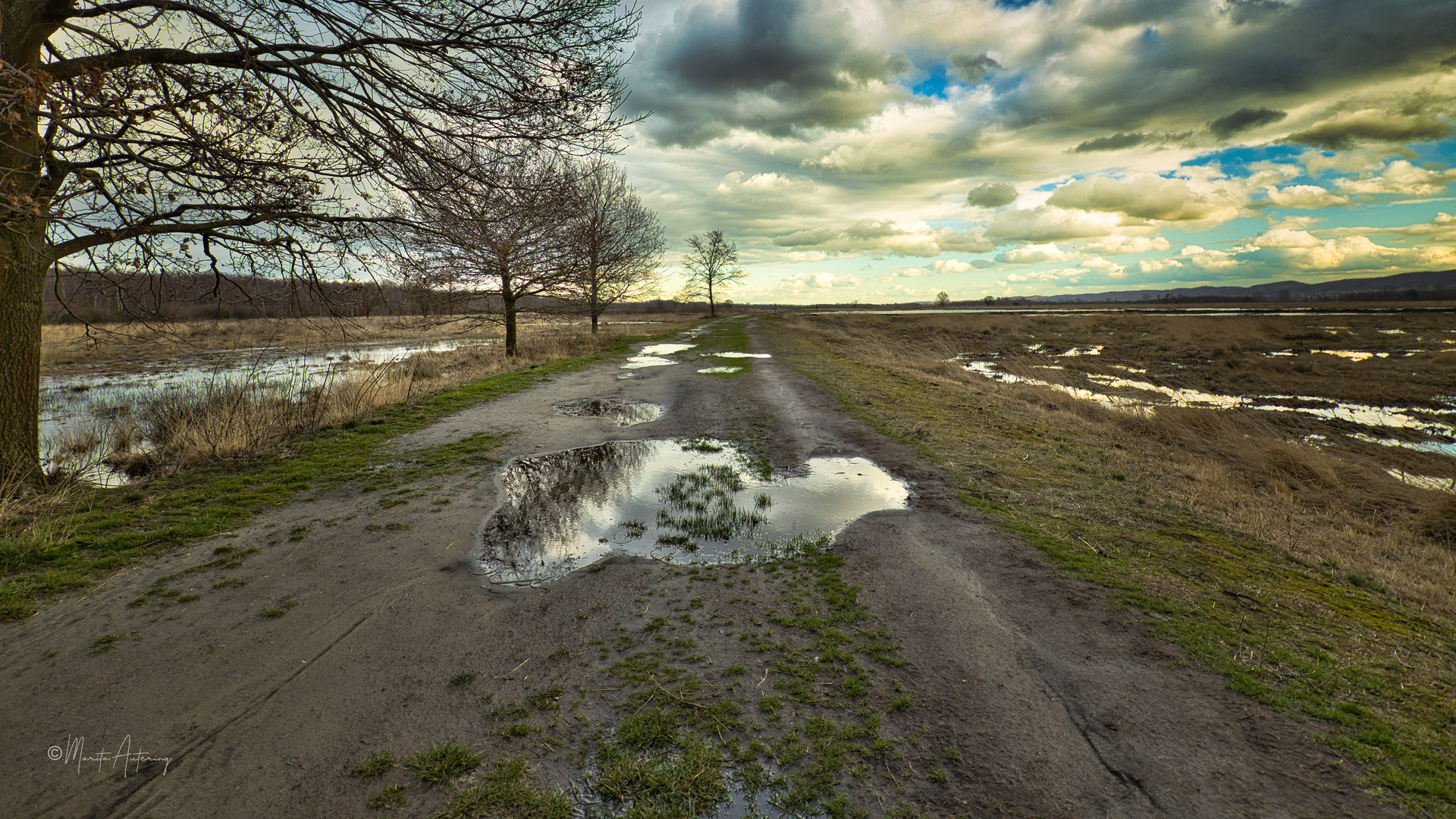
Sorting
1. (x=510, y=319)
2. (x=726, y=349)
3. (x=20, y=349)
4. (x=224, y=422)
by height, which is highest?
(x=510, y=319)

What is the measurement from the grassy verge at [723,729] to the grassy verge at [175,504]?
3.61m

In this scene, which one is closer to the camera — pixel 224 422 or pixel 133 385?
pixel 224 422

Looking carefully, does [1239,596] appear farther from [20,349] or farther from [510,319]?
[510,319]

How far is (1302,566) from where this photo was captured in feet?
16.4

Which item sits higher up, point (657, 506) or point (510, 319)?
point (510, 319)

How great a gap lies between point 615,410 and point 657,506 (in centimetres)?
584

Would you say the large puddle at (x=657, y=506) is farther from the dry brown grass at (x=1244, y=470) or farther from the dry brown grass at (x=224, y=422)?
the dry brown grass at (x=224, y=422)

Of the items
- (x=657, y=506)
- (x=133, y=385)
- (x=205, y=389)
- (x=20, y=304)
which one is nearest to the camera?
(x=20, y=304)

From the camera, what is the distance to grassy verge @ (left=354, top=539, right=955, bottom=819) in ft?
8.20

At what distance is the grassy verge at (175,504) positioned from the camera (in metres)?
4.31

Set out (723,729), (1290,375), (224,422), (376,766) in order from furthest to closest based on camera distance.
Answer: (1290,375), (224,422), (723,729), (376,766)

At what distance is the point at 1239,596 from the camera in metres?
4.25

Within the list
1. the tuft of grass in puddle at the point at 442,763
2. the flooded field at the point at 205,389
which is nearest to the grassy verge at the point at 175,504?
the flooded field at the point at 205,389

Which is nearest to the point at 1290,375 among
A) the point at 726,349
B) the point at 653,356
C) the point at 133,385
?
the point at 726,349
